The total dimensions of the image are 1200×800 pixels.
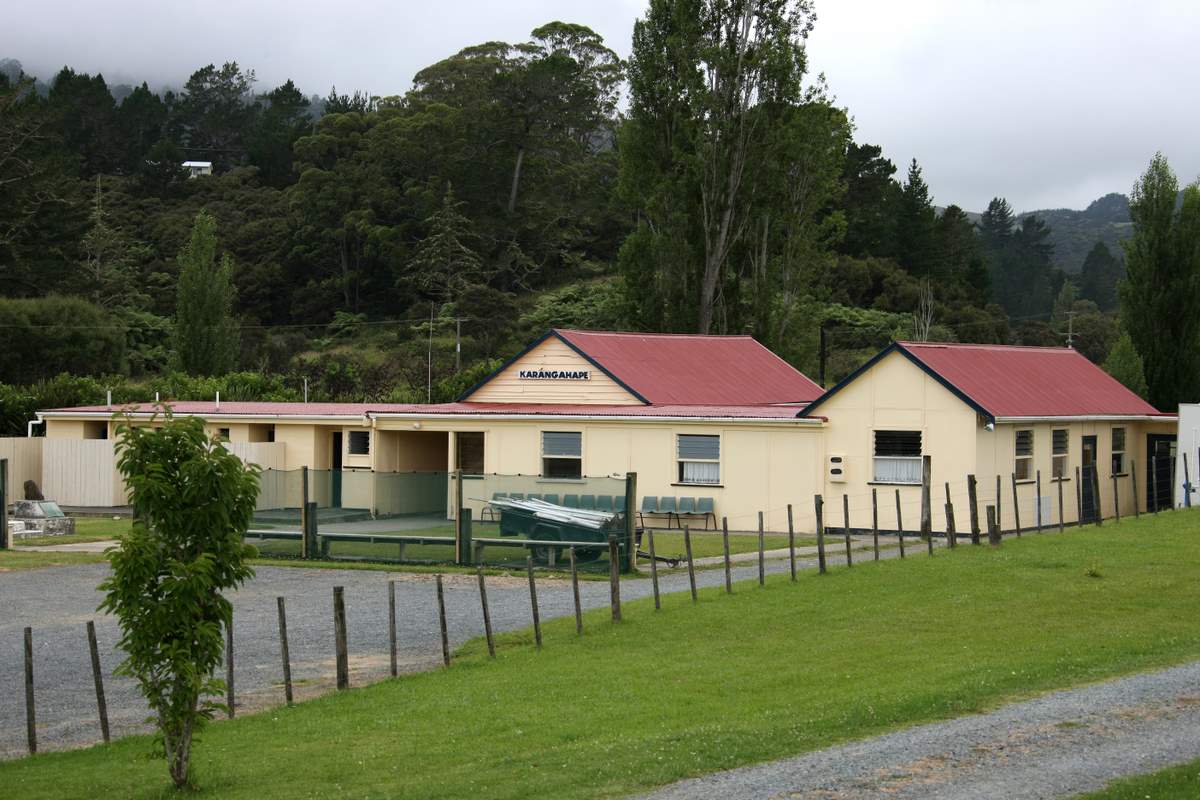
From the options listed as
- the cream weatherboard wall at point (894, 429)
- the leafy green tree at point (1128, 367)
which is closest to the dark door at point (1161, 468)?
the cream weatherboard wall at point (894, 429)

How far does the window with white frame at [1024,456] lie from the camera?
33.5 meters

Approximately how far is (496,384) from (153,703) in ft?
95.4

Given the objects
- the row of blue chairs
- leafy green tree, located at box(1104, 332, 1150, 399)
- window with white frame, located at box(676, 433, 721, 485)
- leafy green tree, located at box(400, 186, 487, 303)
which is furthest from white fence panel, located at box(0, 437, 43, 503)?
leafy green tree, located at box(400, 186, 487, 303)

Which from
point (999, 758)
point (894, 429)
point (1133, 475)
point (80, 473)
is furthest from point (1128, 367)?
point (999, 758)

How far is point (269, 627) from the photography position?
21812mm

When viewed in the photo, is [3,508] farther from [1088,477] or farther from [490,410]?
[1088,477]

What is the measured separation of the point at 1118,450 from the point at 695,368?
11.7 m

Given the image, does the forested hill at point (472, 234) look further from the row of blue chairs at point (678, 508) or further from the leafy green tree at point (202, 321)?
the row of blue chairs at point (678, 508)

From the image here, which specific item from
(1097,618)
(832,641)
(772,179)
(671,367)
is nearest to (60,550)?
(671,367)

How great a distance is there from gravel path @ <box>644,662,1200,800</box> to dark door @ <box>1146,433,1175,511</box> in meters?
26.5

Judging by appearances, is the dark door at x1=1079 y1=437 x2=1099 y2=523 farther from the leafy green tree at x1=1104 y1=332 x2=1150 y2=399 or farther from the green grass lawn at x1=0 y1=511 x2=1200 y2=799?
the leafy green tree at x1=1104 y1=332 x2=1150 y2=399

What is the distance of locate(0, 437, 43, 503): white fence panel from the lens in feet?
136

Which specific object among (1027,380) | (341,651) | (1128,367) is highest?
(1128,367)

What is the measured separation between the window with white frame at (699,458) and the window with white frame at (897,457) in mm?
4007
